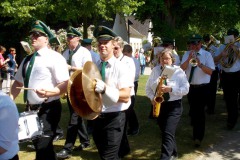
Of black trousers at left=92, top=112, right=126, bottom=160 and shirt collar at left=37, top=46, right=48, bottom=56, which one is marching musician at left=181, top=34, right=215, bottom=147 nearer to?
black trousers at left=92, top=112, right=126, bottom=160

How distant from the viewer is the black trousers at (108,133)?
4.42m

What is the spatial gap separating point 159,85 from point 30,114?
2069mm

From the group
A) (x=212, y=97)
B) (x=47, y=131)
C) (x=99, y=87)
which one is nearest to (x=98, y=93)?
(x=99, y=87)

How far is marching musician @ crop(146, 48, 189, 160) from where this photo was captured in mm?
5551

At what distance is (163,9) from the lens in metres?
16.4

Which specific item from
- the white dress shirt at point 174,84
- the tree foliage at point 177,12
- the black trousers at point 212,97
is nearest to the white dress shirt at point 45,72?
the white dress shirt at point 174,84

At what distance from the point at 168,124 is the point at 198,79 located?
1.75 m

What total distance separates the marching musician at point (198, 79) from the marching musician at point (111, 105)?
2699 millimetres

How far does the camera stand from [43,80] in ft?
15.8

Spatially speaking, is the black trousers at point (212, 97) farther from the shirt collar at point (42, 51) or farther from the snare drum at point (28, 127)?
the snare drum at point (28, 127)

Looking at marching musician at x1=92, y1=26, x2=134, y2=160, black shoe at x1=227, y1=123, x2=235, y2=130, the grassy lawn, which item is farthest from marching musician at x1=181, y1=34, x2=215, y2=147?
marching musician at x1=92, y1=26, x2=134, y2=160

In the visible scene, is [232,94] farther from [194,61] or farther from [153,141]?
[153,141]

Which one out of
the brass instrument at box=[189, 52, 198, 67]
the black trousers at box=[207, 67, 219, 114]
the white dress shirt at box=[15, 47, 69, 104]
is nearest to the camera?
the white dress shirt at box=[15, 47, 69, 104]

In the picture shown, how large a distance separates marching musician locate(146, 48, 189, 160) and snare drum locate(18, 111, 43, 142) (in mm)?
1884
